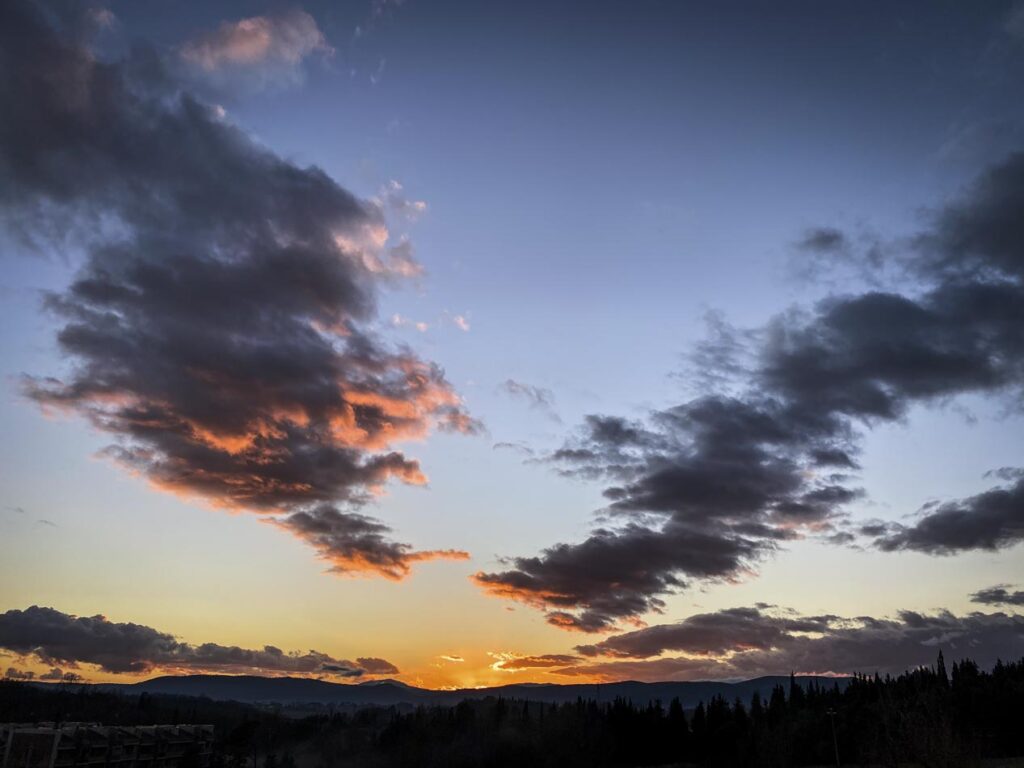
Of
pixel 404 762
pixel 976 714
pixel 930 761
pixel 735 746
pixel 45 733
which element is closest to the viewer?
pixel 930 761

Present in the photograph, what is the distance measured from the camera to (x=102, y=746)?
12744 centimetres

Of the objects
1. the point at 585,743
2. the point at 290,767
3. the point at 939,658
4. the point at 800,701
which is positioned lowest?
the point at 290,767

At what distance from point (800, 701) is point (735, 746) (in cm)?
2342

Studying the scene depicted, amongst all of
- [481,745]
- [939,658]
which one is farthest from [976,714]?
[481,745]

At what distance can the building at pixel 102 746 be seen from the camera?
4432 inches

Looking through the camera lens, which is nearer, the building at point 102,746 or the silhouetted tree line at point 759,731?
the building at point 102,746

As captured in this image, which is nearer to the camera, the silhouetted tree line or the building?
the building

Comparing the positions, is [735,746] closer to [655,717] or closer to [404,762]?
[655,717]

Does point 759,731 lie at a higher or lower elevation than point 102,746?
higher

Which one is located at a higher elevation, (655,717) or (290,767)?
(655,717)

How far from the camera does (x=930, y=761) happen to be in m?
45.8

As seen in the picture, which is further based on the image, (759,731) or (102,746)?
(759,731)

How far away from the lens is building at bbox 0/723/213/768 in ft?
369

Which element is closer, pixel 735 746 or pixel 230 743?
pixel 735 746
